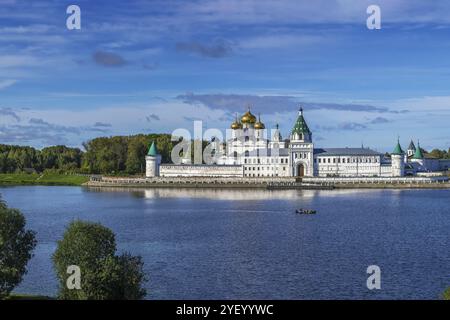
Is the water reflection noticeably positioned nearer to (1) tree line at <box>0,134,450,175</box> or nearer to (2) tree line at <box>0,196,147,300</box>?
(1) tree line at <box>0,134,450,175</box>

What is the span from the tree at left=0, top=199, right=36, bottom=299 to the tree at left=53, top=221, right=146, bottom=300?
3.50 ft

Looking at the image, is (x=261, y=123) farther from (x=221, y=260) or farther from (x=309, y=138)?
(x=221, y=260)

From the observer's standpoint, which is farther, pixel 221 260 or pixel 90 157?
pixel 90 157

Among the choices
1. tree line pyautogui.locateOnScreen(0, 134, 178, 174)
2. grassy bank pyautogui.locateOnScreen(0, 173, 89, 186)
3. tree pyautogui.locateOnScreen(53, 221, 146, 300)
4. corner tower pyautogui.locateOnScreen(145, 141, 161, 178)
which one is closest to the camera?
tree pyautogui.locateOnScreen(53, 221, 146, 300)

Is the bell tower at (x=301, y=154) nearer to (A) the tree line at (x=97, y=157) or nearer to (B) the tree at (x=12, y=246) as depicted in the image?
(A) the tree line at (x=97, y=157)

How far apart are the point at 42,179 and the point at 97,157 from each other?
770 cm

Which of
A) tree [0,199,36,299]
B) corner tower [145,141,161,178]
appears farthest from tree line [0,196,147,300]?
corner tower [145,141,161,178]

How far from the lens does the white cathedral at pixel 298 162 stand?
72375mm

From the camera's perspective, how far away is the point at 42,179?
269ft

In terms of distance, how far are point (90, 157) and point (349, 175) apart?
35062mm

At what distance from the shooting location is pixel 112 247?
15.3 meters

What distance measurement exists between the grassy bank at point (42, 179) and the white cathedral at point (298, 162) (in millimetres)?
9523

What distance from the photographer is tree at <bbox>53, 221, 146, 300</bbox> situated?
47.3 feet
